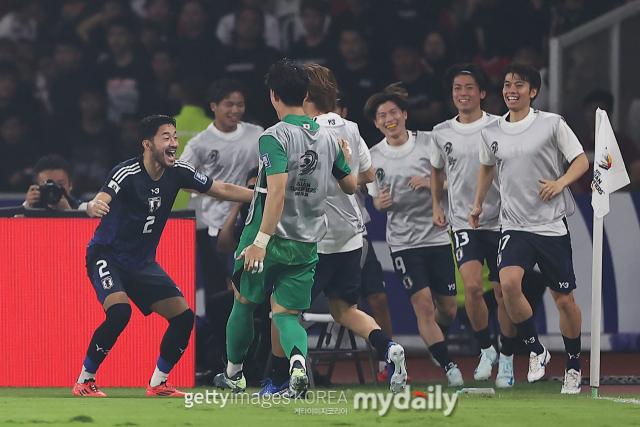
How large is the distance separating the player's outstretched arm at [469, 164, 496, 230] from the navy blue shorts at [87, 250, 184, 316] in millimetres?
2343

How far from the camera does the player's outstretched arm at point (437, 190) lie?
26.7ft

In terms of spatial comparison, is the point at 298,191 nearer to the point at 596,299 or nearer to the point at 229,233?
the point at 596,299

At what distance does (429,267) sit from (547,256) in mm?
1357

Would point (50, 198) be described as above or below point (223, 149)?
below

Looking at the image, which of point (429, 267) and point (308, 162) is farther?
point (429, 267)

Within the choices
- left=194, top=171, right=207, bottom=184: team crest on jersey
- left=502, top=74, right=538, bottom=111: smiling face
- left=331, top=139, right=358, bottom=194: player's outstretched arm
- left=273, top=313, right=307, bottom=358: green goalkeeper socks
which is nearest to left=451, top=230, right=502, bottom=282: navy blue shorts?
left=502, top=74, right=538, bottom=111: smiling face

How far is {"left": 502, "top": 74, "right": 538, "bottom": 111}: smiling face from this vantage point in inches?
289

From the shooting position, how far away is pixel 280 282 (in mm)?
5875

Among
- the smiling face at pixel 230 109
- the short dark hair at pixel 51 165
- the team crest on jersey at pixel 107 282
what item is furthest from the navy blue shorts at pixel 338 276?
the short dark hair at pixel 51 165

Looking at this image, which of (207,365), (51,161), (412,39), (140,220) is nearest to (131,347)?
(207,365)

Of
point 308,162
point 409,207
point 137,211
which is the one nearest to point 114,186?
point 137,211

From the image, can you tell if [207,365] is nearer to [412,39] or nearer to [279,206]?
Result: [279,206]

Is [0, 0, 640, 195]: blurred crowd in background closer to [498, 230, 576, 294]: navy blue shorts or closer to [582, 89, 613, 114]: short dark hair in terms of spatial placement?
[582, 89, 613, 114]: short dark hair

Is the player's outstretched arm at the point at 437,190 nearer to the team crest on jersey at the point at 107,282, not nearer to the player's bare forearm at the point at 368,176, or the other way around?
the player's bare forearm at the point at 368,176
